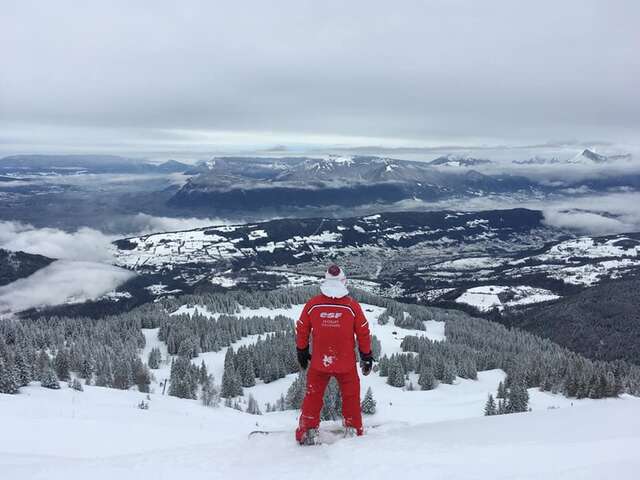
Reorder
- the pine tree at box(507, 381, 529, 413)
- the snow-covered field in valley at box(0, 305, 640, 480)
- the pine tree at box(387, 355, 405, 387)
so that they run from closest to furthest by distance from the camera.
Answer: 1. the snow-covered field in valley at box(0, 305, 640, 480)
2. the pine tree at box(507, 381, 529, 413)
3. the pine tree at box(387, 355, 405, 387)

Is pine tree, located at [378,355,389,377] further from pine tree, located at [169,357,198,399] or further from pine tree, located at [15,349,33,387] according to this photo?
pine tree, located at [15,349,33,387]

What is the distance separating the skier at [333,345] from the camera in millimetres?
13750

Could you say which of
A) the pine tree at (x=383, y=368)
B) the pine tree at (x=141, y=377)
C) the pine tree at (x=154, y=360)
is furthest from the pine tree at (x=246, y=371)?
the pine tree at (x=383, y=368)

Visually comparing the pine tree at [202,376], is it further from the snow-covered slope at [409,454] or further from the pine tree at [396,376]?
the snow-covered slope at [409,454]

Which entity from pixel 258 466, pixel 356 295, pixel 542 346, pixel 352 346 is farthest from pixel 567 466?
pixel 356 295

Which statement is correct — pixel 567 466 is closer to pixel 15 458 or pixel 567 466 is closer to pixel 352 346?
pixel 352 346

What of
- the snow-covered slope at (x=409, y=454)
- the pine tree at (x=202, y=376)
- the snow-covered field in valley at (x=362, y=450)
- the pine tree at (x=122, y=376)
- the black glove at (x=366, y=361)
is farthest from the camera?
the pine tree at (x=202, y=376)

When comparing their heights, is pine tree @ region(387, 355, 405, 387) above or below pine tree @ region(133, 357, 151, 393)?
below

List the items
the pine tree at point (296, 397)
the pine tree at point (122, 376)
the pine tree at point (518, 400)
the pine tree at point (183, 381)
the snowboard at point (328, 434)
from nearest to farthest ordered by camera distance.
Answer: the snowboard at point (328, 434), the pine tree at point (518, 400), the pine tree at point (296, 397), the pine tree at point (183, 381), the pine tree at point (122, 376)

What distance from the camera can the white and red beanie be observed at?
13.7 m

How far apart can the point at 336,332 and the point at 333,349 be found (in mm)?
521

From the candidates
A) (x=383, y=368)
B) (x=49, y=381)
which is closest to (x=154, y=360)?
(x=383, y=368)

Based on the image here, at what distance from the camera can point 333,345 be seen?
45.4 ft

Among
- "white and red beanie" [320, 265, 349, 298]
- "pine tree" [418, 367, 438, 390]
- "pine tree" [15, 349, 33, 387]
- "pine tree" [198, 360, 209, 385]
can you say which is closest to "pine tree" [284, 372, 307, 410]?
"pine tree" [198, 360, 209, 385]
